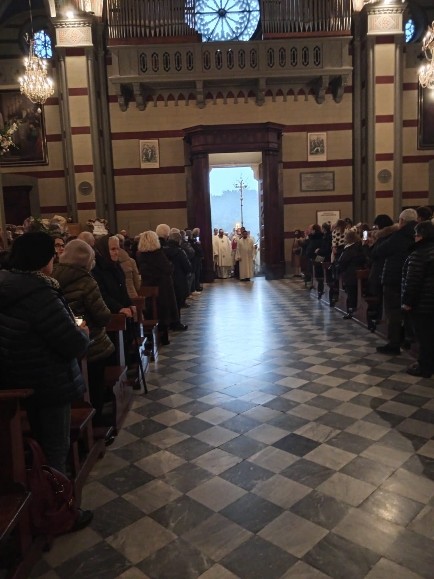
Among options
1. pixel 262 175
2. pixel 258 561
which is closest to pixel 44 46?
pixel 262 175

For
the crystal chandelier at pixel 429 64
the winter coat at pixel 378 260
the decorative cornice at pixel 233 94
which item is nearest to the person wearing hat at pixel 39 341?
the winter coat at pixel 378 260

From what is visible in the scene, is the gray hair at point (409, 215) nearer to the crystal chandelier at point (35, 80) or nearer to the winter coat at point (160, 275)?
the winter coat at point (160, 275)

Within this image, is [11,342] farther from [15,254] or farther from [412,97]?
[412,97]

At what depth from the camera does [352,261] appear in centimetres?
725

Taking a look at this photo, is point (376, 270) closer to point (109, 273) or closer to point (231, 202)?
point (109, 273)

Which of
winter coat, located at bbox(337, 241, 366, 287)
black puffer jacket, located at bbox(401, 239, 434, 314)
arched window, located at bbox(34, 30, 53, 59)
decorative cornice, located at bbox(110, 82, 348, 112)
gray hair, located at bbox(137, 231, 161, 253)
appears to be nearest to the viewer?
black puffer jacket, located at bbox(401, 239, 434, 314)

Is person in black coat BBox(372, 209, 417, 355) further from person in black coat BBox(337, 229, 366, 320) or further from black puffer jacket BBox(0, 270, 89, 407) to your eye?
black puffer jacket BBox(0, 270, 89, 407)

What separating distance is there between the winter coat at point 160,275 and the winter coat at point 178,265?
998 millimetres

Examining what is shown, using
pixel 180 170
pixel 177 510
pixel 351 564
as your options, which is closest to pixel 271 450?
pixel 177 510

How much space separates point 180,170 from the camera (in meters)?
13.9

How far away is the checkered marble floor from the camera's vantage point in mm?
2279

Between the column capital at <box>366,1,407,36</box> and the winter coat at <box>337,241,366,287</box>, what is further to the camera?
the column capital at <box>366,1,407,36</box>

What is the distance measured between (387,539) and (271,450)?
1.10 metres

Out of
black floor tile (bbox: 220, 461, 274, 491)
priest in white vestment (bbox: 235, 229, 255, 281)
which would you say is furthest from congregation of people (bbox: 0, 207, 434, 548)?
priest in white vestment (bbox: 235, 229, 255, 281)
